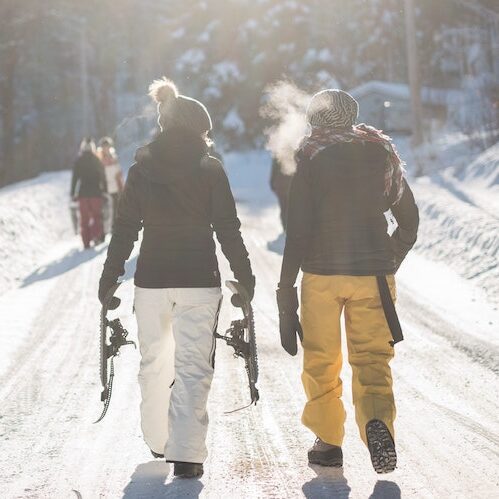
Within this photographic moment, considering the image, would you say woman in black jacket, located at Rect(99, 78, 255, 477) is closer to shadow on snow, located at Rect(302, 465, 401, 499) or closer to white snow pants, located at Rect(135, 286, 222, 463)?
white snow pants, located at Rect(135, 286, 222, 463)

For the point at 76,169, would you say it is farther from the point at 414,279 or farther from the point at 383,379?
the point at 383,379

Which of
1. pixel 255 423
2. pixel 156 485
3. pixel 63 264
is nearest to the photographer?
pixel 156 485

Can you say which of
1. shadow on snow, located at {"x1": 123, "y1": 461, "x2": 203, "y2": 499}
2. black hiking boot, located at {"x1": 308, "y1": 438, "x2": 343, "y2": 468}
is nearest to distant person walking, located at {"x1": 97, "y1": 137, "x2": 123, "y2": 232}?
shadow on snow, located at {"x1": 123, "y1": 461, "x2": 203, "y2": 499}

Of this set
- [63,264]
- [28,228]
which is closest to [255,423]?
[63,264]

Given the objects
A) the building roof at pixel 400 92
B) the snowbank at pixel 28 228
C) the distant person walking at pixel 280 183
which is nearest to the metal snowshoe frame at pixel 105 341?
the snowbank at pixel 28 228

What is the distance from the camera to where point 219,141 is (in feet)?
177

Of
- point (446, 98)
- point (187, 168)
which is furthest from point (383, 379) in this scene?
point (446, 98)

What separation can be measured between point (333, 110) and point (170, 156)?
2.88 ft

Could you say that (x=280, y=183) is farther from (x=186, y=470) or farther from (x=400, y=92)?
(x=400, y=92)

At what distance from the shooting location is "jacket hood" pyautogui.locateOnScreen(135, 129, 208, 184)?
200 inches

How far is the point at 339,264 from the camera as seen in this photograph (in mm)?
5094

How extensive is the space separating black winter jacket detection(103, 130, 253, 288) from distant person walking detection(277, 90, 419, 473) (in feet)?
1.27

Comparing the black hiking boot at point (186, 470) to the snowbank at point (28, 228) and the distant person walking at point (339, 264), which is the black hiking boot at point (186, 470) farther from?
the snowbank at point (28, 228)

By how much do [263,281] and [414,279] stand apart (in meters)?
1.92
